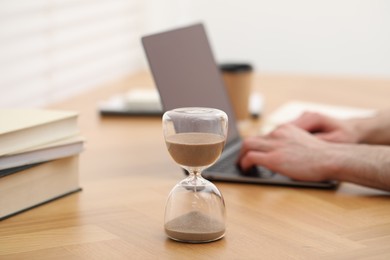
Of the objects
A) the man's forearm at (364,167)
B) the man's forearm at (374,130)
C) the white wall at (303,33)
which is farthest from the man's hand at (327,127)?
the white wall at (303,33)

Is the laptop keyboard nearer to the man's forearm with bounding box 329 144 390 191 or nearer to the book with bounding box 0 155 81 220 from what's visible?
the man's forearm with bounding box 329 144 390 191

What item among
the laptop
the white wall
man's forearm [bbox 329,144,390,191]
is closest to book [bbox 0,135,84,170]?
the laptop

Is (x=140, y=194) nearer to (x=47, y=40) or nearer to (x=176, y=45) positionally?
(x=176, y=45)

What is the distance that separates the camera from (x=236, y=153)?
1.61m

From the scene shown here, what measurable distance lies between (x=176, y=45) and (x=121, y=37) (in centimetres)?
158

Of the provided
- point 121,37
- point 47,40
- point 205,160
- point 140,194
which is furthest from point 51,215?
point 121,37

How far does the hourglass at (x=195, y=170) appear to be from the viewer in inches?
41.6

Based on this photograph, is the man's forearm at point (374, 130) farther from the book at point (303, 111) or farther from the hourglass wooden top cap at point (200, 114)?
the hourglass wooden top cap at point (200, 114)

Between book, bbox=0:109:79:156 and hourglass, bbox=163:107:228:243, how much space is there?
0.84 ft

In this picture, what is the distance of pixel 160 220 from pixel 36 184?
8.5 inches

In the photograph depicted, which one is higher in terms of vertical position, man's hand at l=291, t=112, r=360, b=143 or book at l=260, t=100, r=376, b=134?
man's hand at l=291, t=112, r=360, b=143

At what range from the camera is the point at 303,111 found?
6.47ft

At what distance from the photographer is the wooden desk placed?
3.48 feet

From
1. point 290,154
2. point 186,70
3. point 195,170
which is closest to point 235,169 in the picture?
point 290,154
